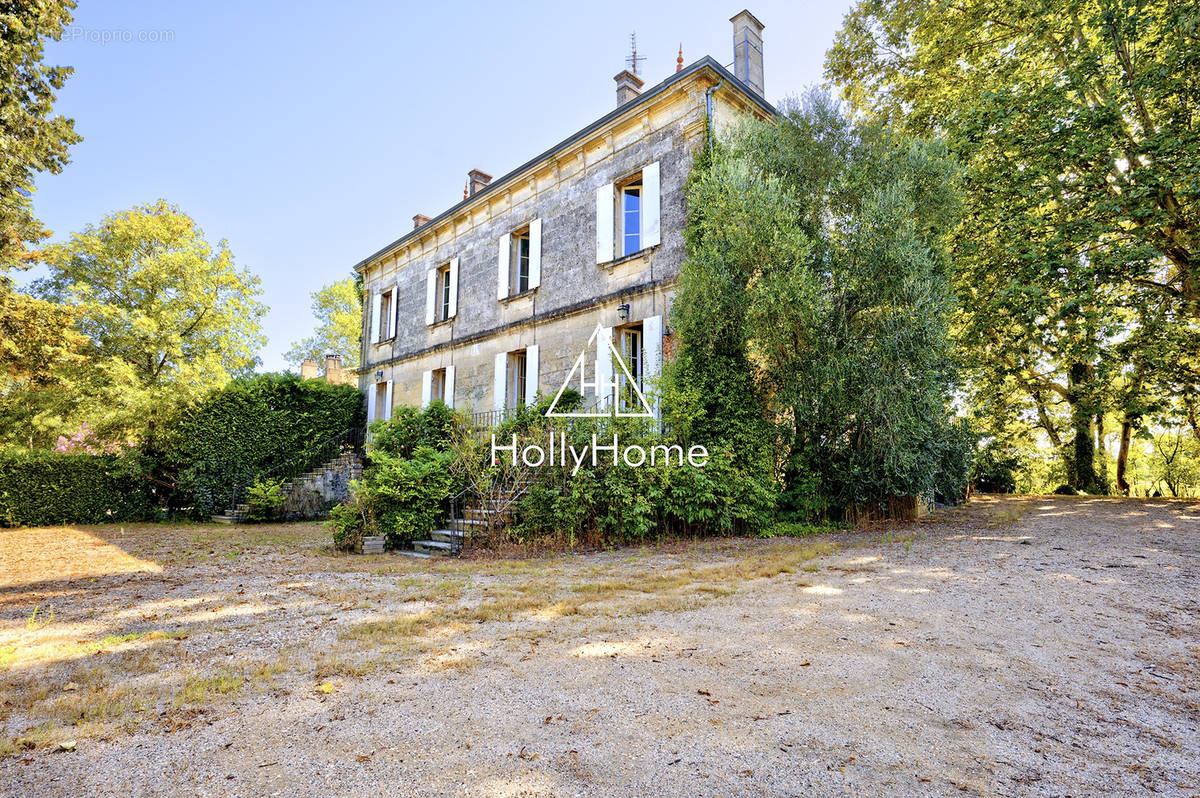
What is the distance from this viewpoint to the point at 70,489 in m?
11.9

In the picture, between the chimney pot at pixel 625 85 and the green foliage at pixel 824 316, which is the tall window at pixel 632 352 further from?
the chimney pot at pixel 625 85

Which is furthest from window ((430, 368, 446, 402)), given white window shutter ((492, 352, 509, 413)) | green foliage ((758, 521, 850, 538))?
green foliage ((758, 521, 850, 538))

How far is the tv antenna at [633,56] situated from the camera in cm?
1224

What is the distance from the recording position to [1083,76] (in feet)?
25.6

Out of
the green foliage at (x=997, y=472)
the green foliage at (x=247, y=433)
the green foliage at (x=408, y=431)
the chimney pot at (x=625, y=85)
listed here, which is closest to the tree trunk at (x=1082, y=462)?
the green foliage at (x=997, y=472)

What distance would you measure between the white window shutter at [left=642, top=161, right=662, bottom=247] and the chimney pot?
2.38 meters

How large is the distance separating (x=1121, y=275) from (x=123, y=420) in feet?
58.7

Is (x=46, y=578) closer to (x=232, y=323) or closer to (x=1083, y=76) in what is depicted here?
(x=232, y=323)

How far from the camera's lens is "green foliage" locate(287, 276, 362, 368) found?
89.5 ft

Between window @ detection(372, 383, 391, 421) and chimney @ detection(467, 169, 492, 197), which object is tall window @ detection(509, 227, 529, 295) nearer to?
chimney @ detection(467, 169, 492, 197)

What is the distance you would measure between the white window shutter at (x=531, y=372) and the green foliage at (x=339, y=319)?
1831cm

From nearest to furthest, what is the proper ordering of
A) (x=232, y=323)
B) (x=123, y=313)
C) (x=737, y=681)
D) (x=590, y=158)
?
1. (x=737, y=681)
2. (x=590, y=158)
3. (x=123, y=313)
4. (x=232, y=323)

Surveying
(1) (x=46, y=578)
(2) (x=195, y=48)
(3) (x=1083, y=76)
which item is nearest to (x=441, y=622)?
(1) (x=46, y=578)

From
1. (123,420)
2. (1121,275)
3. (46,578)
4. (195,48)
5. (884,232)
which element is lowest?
(46,578)
